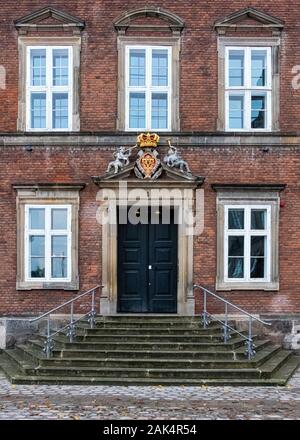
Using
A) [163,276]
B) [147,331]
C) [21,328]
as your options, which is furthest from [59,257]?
[147,331]

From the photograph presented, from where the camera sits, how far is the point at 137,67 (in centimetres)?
1897

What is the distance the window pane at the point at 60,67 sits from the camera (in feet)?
62.2

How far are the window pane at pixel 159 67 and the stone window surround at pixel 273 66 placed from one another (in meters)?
1.31

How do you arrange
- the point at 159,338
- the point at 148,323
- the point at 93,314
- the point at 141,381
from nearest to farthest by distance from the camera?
the point at 141,381 < the point at 159,338 < the point at 148,323 < the point at 93,314

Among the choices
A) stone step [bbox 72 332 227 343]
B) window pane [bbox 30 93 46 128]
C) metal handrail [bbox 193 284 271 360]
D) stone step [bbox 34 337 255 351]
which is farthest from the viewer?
window pane [bbox 30 93 46 128]

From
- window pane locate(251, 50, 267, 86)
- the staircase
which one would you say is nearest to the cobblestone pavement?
the staircase

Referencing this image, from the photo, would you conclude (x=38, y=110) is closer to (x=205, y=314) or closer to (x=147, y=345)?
(x=205, y=314)

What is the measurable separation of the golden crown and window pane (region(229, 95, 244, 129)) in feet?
6.23

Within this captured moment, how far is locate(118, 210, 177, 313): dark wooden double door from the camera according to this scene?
62.0ft

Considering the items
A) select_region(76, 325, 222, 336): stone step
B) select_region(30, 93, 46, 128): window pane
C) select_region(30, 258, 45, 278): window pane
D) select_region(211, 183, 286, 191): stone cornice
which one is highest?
select_region(30, 93, 46, 128): window pane

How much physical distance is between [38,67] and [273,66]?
5.70m

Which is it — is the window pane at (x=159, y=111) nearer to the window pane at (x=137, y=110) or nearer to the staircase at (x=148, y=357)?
the window pane at (x=137, y=110)

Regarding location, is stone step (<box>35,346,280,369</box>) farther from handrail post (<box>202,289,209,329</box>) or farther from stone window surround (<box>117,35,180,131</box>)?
stone window surround (<box>117,35,180,131</box>)

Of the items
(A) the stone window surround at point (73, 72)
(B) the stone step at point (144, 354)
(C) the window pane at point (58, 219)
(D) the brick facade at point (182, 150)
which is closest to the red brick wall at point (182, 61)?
(D) the brick facade at point (182, 150)
